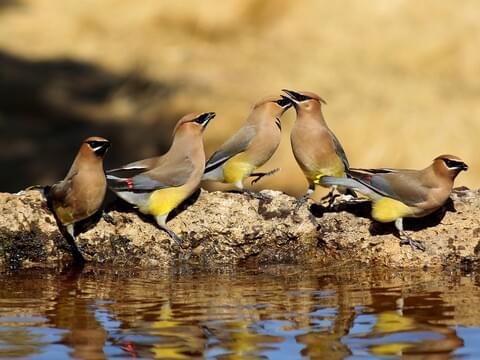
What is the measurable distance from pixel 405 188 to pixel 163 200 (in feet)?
4.91

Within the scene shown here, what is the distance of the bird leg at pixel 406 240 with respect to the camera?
776 cm

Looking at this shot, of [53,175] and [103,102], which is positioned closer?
[53,175]

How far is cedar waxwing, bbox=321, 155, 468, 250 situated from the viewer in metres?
7.67

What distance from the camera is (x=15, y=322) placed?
20.9 ft

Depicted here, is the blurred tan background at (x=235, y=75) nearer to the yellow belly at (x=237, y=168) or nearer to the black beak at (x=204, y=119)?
the yellow belly at (x=237, y=168)

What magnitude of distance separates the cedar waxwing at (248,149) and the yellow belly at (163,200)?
66 centimetres

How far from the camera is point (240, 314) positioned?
652 centimetres

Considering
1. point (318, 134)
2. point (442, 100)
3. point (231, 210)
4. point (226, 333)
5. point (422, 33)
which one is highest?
point (422, 33)

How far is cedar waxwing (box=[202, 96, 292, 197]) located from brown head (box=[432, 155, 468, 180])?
1.25 meters

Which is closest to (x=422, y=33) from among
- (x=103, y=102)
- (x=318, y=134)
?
(x=103, y=102)

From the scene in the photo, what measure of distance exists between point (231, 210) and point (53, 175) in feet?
28.2

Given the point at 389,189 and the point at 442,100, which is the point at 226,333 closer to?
the point at 389,189

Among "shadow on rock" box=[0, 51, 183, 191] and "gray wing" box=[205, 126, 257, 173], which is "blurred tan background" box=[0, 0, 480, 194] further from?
"gray wing" box=[205, 126, 257, 173]

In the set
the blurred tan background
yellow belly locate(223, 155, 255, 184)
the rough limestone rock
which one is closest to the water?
the rough limestone rock
